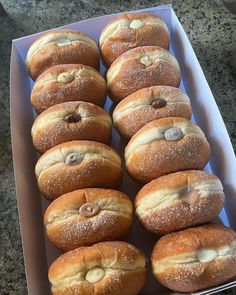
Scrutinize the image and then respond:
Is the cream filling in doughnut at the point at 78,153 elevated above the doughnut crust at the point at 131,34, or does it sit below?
below

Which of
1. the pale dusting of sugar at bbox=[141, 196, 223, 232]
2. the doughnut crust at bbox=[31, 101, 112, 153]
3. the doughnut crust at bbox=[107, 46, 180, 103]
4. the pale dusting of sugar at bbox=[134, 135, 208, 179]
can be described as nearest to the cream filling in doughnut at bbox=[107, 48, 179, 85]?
the doughnut crust at bbox=[107, 46, 180, 103]

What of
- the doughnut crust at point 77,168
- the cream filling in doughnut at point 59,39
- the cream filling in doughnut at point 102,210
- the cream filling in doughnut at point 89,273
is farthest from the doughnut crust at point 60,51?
the cream filling in doughnut at point 89,273

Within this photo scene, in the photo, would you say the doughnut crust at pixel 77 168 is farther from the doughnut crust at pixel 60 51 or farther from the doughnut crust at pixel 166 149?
the doughnut crust at pixel 60 51

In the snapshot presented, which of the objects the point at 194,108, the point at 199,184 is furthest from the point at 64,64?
the point at 199,184

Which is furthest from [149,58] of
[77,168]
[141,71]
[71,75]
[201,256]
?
[201,256]

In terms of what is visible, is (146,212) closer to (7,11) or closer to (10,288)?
(10,288)
